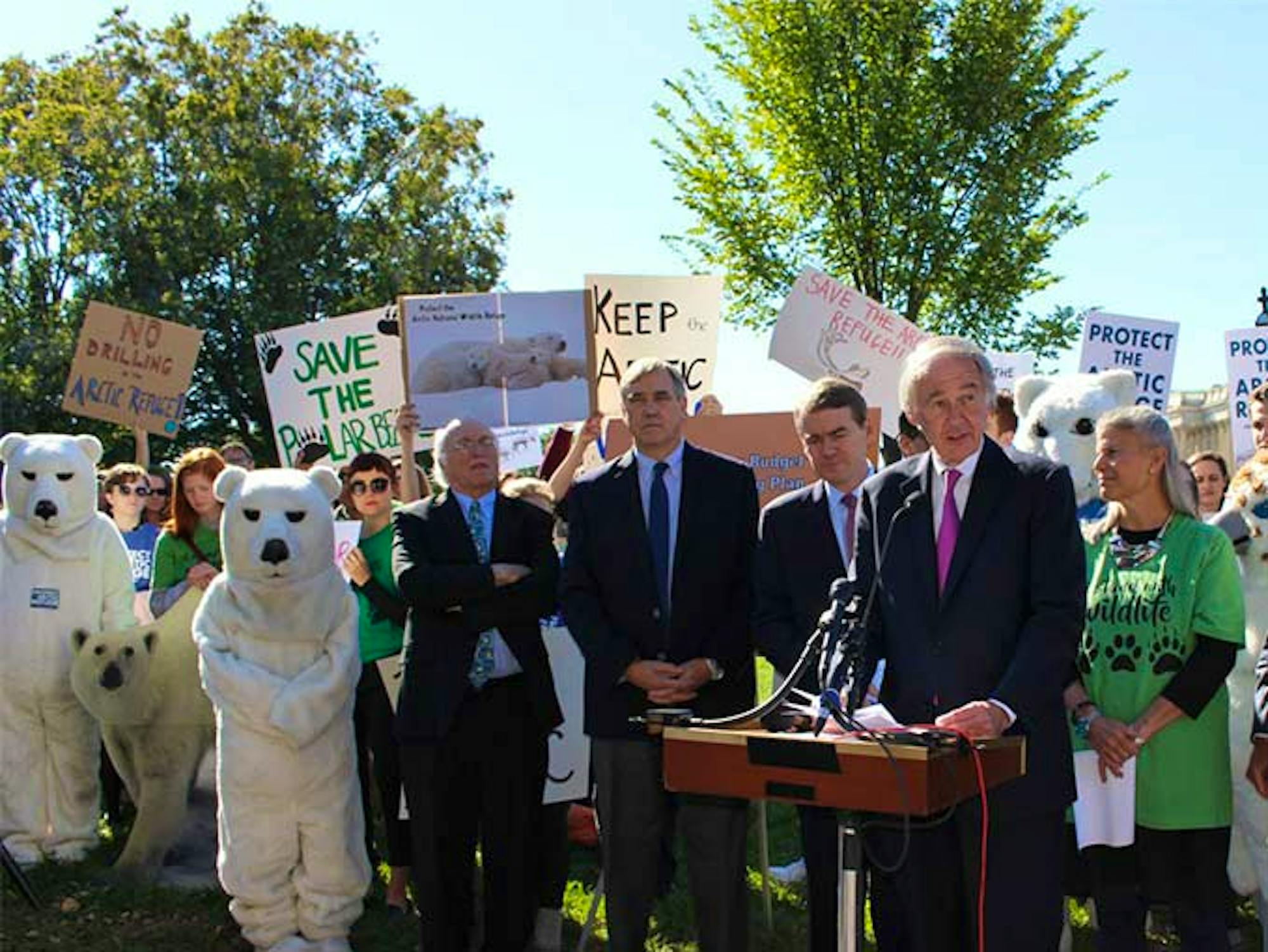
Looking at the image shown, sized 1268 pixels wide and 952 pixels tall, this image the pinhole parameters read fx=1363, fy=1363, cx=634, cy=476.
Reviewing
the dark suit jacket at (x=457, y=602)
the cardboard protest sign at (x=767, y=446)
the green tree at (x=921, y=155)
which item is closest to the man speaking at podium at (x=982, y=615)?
the dark suit jacket at (x=457, y=602)

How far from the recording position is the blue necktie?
4.55 meters

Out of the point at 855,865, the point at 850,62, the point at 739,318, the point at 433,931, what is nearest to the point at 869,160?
the point at 850,62

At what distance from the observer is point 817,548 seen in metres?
4.50

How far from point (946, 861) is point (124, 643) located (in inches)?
168

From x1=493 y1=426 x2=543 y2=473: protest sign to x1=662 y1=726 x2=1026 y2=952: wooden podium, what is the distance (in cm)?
761

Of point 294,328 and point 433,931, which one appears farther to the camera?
point 294,328

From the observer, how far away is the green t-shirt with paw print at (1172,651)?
416 cm

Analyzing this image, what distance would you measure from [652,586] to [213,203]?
25592 millimetres

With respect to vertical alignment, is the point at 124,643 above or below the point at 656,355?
below

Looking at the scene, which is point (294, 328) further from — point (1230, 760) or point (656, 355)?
point (1230, 760)

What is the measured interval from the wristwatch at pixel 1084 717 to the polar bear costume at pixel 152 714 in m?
3.95

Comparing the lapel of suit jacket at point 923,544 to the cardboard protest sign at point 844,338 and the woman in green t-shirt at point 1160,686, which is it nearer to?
the woman in green t-shirt at point 1160,686

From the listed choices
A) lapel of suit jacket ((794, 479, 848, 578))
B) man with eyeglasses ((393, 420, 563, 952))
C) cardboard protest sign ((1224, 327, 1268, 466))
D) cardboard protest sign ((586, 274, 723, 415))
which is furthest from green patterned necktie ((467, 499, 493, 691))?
cardboard protest sign ((1224, 327, 1268, 466))

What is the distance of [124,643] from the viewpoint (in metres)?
6.40
